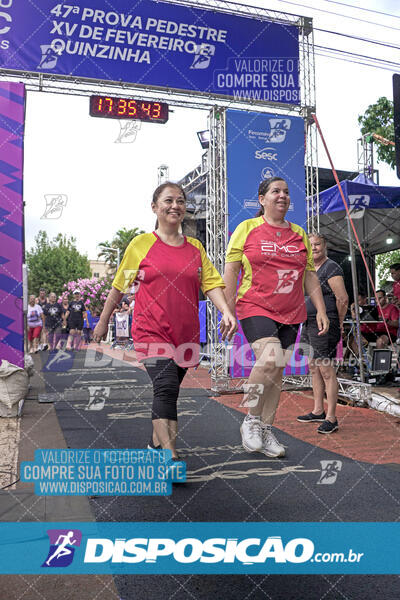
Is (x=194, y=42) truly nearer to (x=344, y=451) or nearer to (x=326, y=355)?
(x=326, y=355)

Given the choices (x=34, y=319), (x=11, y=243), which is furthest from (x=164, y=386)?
(x=34, y=319)

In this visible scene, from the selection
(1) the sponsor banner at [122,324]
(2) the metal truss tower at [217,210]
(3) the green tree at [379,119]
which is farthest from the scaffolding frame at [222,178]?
(1) the sponsor banner at [122,324]

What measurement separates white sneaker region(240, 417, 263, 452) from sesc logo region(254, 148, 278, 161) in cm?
516

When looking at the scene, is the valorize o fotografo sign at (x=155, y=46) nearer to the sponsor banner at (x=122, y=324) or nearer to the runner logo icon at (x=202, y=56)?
the runner logo icon at (x=202, y=56)

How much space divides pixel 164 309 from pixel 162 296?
0.08 m

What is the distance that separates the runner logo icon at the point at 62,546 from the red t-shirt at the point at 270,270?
74.6 inches

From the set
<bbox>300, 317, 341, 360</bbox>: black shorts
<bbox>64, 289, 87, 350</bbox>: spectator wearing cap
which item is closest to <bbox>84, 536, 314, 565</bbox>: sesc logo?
<bbox>300, 317, 341, 360</bbox>: black shorts

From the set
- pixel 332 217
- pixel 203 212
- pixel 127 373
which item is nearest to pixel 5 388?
pixel 127 373

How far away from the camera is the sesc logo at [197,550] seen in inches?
79.7

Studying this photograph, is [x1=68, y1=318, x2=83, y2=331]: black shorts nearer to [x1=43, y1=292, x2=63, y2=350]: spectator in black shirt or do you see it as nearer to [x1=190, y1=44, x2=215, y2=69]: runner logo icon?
[x1=43, y1=292, x2=63, y2=350]: spectator in black shirt

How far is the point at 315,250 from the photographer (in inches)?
191

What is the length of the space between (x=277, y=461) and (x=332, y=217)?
29.9 feet

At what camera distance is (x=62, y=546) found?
2.08 m

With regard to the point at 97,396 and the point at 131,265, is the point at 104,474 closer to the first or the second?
the point at 131,265
